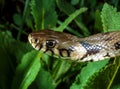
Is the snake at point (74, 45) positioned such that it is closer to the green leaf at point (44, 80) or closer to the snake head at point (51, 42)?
the snake head at point (51, 42)

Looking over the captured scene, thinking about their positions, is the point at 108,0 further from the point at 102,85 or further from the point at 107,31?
the point at 102,85

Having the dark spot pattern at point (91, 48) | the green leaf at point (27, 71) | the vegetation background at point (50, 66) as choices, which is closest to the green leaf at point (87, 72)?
the vegetation background at point (50, 66)

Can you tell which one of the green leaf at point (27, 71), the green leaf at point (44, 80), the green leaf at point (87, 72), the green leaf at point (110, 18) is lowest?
the green leaf at point (87, 72)

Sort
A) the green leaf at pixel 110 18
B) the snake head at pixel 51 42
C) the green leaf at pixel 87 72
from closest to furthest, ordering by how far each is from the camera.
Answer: the green leaf at pixel 87 72
the green leaf at pixel 110 18
the snake head at pixel 51 42

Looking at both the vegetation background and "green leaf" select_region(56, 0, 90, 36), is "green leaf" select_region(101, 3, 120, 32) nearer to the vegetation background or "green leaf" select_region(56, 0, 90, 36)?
the vegetation background

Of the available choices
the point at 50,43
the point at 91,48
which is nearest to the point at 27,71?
the point at 50,43

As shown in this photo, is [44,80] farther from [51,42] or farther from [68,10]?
[68,10]

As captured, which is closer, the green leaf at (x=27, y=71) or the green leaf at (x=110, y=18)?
the green leaf at (x=27, y=71)
